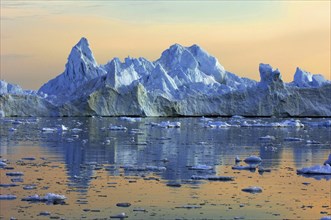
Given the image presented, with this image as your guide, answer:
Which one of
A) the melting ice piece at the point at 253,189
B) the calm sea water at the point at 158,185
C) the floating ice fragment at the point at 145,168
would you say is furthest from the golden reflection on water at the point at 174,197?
the floating ice fragment at the point at 145,168

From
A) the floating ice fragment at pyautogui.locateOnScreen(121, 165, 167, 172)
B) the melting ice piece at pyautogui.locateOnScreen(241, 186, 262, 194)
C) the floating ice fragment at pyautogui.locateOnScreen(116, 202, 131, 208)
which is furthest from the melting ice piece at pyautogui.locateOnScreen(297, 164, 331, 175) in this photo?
the floating ice fragment at pyautogui.locateOnScreen(116, 202, 131, 208)

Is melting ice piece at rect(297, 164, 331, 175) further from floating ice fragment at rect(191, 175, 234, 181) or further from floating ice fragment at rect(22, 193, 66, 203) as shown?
floating ice fragment at rect(22, 193, 66, 203)

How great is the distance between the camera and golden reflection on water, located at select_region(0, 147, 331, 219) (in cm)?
802

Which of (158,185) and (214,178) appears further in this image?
(214,178)

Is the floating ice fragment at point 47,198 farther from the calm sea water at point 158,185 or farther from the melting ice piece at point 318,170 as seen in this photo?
the melting ice piece at point 318,170

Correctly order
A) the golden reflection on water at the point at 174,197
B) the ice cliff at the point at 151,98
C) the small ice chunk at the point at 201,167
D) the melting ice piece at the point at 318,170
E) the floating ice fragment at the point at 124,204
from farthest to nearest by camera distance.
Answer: the ice cliff at the point at 151,98 → the small ice chunk at the point at 201,167 → the melting ice piece at the point at 318,170 → the floating ice fragment at the point at 124,204 → the golden reflection on water at the point at 174,197

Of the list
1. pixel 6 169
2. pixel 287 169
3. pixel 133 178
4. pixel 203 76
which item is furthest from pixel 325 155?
pixel 203 76

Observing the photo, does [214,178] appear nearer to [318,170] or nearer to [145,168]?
[145,168]

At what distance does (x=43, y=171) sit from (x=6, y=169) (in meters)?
0.72

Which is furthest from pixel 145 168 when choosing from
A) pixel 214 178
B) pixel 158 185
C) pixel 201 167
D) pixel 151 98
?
pixel 151 98

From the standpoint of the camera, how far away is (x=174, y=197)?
917 centimetres

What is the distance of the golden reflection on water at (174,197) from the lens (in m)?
8.02

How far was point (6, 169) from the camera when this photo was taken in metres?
11.9

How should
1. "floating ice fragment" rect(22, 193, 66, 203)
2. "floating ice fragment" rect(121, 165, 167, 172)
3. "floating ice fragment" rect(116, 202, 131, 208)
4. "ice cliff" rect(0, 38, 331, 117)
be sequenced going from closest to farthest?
"floating ice fragment" rect(116, 202, 131, 208) < "floating ice fragment" rect(22, 193, 66, 203) < "floating ice fragment" rect(121, 165, 167, 172) < "ice cliff" rect(0, 38, 331, 117)
